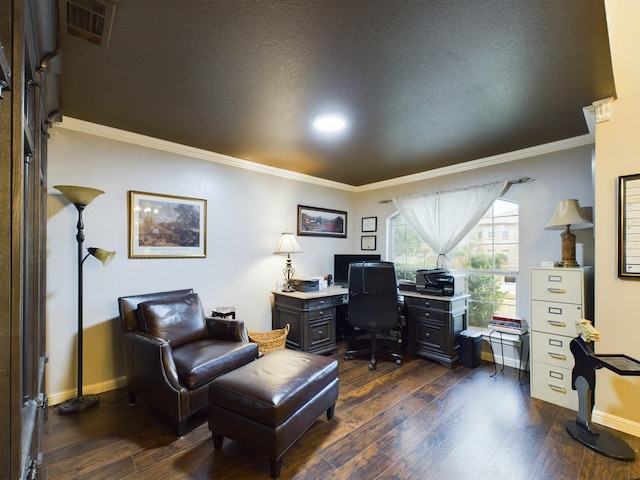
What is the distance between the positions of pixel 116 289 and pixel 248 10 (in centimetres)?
253

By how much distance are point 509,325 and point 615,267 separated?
1.20 metres

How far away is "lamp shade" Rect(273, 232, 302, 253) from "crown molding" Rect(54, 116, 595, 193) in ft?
2.75

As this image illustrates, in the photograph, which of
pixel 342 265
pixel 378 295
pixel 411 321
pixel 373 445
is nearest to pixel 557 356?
pixel 411 321

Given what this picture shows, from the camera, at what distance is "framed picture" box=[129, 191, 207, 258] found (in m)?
2.83

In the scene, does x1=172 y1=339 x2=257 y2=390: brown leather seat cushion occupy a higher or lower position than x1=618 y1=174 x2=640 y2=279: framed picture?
lower

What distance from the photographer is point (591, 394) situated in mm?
2035

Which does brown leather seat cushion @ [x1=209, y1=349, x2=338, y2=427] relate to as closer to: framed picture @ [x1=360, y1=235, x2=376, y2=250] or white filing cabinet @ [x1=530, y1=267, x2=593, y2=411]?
white filing cabinet @ [x1=530, y1=267, x2=593, y2=411]

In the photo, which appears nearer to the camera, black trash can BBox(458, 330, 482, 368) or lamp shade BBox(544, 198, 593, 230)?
lamp shade BBox(544, 198, 593, 230)

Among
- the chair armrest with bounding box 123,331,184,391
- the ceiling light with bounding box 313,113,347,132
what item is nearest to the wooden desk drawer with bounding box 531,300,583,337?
the ceiling light with bounding box 313,113,347,132

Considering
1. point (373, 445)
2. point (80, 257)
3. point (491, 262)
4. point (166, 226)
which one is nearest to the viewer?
point (373, 445)

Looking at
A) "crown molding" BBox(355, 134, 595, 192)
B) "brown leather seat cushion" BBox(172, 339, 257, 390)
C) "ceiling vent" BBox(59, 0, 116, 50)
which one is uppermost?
"ceiling vent" BBox(59, 0, 116, 50)

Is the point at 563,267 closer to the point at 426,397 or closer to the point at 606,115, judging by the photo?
the point at 606,115

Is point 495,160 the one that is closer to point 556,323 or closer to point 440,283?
point 440,283

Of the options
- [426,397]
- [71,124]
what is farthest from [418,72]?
[71,124]
